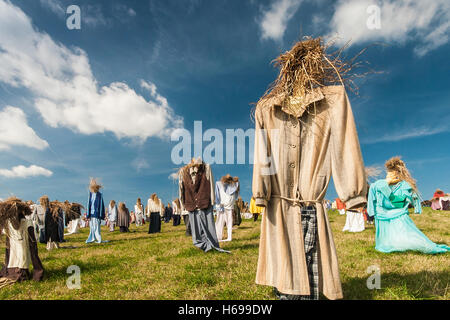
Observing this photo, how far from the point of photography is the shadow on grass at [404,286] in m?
3.50

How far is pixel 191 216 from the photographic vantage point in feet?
25.1

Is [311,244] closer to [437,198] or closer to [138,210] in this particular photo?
[138,210]

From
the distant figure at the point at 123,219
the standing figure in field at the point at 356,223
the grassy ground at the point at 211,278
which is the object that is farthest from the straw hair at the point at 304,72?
the distant figure at the point at 123,219

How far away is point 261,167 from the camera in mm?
2975

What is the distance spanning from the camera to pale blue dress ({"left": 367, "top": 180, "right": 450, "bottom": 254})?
6.19 meters

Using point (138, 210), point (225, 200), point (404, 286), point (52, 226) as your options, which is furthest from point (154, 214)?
point (404, 286)

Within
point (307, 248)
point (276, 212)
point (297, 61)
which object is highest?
point (297, 61)

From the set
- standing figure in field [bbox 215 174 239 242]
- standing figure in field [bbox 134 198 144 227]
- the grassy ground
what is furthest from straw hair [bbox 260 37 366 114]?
standing figure in field [bbox 134 198 144 227]

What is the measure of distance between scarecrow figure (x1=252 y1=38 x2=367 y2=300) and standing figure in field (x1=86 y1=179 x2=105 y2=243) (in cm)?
1034
